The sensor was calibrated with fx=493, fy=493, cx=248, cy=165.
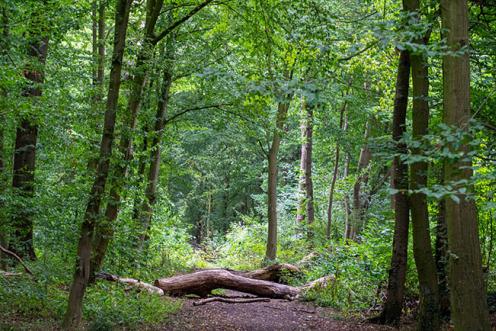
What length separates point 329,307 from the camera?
11.1 meters

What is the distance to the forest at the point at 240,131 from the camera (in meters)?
5.13

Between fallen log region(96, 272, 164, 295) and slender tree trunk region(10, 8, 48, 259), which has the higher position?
slender tree trunk region(10, 8, 48, 259)

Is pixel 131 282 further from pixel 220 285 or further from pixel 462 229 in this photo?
pixel 462 229

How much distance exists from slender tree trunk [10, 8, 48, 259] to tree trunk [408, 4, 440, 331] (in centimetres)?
587

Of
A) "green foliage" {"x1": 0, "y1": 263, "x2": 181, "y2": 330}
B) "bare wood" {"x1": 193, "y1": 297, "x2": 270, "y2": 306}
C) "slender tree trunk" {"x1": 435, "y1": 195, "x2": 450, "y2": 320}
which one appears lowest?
"bare wood" {"x1": 193, "y1": 297, "x2": 270, "y2": 306}

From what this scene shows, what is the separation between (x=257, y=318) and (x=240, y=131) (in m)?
7.30

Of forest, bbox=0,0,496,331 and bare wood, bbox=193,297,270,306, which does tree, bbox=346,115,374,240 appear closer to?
forest, bbox=0,0,496,331

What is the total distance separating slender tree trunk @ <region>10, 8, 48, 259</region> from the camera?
8148mm

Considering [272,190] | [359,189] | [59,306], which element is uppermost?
[359,189]

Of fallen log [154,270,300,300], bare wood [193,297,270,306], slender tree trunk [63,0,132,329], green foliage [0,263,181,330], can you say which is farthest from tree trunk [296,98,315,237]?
slender tree trunk [63,0,132,329]

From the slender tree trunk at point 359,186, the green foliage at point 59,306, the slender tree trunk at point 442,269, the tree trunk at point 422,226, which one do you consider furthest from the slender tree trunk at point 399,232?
the slender tree trunk at point 359,186

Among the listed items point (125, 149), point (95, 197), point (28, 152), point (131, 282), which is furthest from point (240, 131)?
point (95, 197)

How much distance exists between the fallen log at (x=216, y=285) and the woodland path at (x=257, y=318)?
50cm

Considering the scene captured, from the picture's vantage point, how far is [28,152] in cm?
1048
